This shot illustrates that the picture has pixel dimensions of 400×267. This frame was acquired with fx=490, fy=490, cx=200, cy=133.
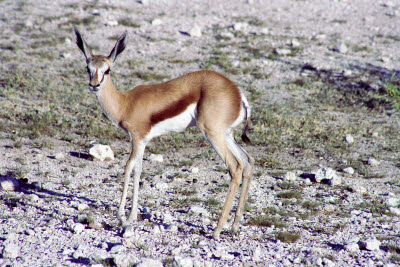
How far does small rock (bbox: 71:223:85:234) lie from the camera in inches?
206

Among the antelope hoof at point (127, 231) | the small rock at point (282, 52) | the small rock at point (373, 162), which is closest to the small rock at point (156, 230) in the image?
the antelope hoof at point (127, 231)

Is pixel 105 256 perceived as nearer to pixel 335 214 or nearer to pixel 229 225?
pixel 229 225

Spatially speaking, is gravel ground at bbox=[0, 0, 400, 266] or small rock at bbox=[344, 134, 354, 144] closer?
gravel ground at bbox=[0, 0, 400, 266]

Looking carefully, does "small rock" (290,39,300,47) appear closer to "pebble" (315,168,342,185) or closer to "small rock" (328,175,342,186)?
"pebble" (315,168,342,185)

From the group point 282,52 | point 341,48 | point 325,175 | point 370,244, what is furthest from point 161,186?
point 341,48

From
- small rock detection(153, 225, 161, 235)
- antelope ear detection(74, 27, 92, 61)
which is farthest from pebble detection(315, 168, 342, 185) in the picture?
antelope ear detection(74, 27, 92, 61)

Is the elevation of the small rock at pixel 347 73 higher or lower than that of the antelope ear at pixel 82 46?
lower

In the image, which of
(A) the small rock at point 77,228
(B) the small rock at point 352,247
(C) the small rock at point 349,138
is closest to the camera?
(B) the small rock at point 352,247

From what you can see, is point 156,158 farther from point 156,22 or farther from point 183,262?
point 156,22

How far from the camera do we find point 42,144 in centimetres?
835

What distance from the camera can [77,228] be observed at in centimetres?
524

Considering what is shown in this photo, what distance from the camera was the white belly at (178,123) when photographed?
5.59 meters

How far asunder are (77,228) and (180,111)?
171 cm

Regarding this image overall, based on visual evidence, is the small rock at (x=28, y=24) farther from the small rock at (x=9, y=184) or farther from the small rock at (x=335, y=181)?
the small rock at (x=335, y=181)
